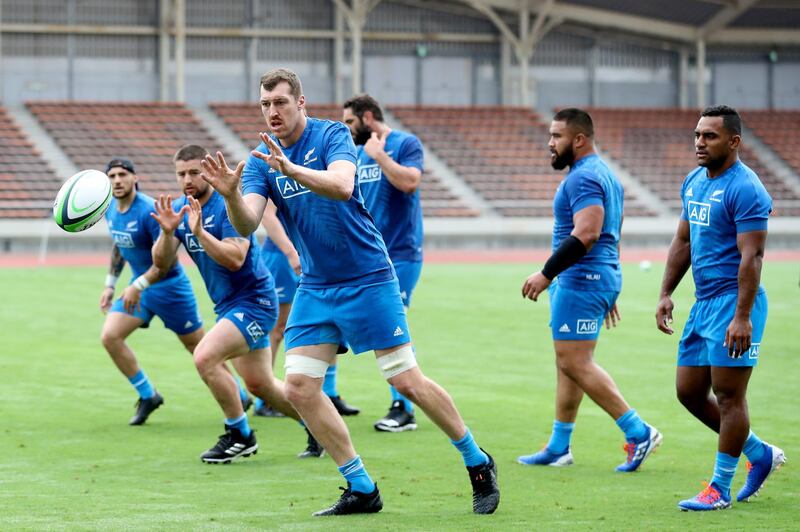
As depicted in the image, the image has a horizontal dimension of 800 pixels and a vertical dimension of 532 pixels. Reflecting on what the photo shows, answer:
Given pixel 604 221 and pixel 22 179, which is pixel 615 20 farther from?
pixel 604 221

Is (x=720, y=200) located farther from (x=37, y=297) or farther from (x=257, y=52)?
(x=257, y=52)

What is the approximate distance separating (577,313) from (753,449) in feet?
4.74

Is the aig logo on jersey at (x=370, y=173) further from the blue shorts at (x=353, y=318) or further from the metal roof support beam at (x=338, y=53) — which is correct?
the metal roof support beam at (x=338, y=53)

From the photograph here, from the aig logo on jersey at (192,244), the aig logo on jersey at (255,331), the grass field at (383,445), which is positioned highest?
the aig logo on jersey at (192,244)

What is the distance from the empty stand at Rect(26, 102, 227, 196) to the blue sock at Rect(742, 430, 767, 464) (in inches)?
1129

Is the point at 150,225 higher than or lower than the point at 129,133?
lower

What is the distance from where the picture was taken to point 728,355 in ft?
22.0

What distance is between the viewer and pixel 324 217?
21.9 feet

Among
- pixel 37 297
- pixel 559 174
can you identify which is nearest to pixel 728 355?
pixel 37 297

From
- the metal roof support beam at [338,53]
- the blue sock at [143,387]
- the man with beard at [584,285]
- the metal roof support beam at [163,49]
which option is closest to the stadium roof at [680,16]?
the metal roof support beam at [338,53]

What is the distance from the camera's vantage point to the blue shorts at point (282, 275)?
1094 centimetres

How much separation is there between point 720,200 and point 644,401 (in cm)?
446

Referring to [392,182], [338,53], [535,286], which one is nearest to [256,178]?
[535,286]

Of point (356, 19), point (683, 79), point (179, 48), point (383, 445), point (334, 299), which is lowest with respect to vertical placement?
point (383, 445)
